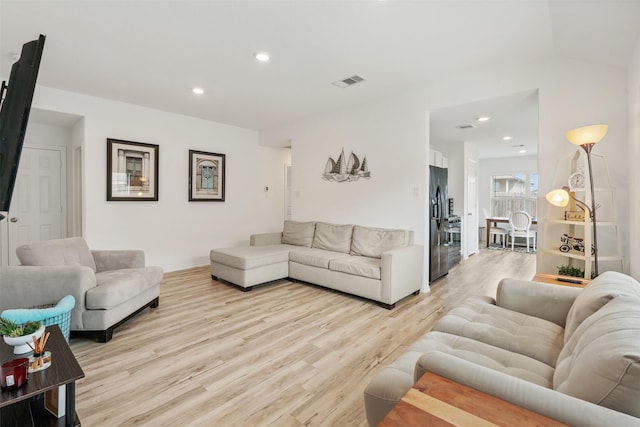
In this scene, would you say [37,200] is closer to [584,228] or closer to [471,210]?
[584,228]

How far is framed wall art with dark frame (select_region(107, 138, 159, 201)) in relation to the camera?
165 inches

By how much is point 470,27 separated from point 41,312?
12.5ft

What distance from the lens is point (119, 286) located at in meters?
2.52

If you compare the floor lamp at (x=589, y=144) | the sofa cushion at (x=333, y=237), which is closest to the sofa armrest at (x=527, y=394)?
the floor lamp at (x=589, y=144)

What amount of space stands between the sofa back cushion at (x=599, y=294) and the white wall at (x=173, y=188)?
4.98 m

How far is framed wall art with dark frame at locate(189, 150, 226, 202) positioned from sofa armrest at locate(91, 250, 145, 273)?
196 centimetres

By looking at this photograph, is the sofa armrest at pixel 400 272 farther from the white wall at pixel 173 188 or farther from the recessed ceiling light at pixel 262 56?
the white wall at pixel 173 188

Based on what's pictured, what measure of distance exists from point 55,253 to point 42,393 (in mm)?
1868

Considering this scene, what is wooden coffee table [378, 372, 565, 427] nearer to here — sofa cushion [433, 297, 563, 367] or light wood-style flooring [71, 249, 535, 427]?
sofa cushion [433, 297, 563, 367]

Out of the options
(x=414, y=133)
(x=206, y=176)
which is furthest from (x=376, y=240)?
(x=206, y=176)

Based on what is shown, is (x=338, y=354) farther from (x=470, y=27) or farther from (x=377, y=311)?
(x=470, y=27)

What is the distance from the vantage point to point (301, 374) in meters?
2.01

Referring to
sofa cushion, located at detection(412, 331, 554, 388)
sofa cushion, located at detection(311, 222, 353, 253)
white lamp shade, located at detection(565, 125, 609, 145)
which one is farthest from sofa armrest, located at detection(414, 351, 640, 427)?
sofa cushion, located at detection(311, 222, 353, 253)

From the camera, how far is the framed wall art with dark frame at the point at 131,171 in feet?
13.8
